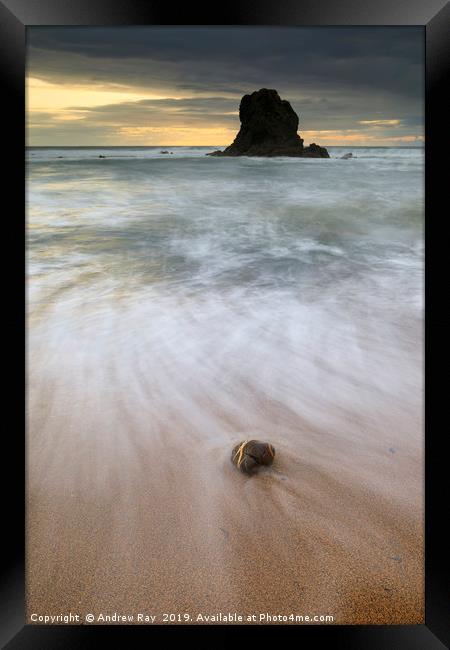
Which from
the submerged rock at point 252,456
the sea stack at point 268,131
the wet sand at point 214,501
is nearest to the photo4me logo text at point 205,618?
the wet sand at point 214,501

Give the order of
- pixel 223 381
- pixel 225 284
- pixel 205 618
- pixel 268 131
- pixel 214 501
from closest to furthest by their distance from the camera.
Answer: pixel 205 618
pixel 214 501
pixel 223 381
pixel 268 131
pixel 225 284

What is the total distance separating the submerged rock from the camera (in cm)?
194

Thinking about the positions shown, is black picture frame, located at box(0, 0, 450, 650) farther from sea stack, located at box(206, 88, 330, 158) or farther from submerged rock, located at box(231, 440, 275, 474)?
sea stack, located at box(206, 88, 330, 158)

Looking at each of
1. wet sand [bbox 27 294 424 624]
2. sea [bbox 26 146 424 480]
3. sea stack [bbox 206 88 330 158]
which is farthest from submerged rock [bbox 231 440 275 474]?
sea stack [bbox 206 88 330 158]

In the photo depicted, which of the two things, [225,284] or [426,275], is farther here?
[225,284]

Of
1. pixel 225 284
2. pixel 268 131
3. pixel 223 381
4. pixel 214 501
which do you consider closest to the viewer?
pixel 214 501

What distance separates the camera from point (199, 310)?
10.3 ft

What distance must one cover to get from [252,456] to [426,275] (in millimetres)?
1083

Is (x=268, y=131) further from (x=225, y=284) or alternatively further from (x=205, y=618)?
(x=205, y=618)

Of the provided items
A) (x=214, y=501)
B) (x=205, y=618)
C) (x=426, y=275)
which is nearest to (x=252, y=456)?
(x=214, y=501)

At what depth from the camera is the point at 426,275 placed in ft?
6.32

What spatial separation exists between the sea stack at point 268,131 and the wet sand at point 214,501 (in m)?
1.68

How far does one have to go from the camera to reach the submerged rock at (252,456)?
1942 millimetres

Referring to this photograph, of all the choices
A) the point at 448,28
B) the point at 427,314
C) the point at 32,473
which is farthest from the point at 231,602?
the point at 448,28
